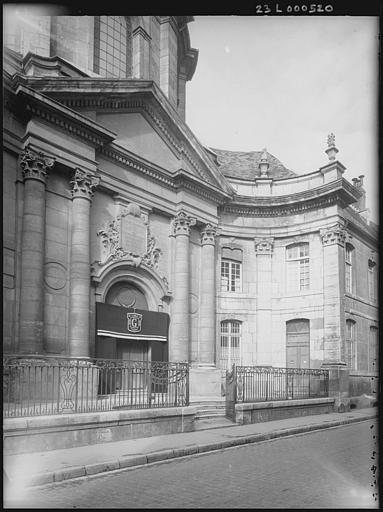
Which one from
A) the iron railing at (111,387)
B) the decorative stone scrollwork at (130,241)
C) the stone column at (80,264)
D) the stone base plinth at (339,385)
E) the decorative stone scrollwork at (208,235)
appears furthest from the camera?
the decorative stone scrollwork at (208,235)

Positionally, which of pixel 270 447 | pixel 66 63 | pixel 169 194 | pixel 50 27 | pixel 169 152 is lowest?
pixel 270 447

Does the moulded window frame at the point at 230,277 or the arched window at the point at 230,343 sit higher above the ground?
the moulded window frame at the point at 230,277

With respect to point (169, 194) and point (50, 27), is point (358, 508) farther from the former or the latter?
point (50, 27)

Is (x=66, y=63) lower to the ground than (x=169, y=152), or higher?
higher

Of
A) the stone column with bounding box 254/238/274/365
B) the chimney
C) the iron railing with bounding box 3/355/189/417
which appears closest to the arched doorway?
the iron railing with bounding box 3/355/189/417

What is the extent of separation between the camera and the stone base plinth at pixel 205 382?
18103mm

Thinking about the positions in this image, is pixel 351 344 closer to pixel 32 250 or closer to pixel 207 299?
pixel 207 299

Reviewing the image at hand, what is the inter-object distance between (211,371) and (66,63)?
11514 mm

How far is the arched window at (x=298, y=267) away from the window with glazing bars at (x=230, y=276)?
211cm

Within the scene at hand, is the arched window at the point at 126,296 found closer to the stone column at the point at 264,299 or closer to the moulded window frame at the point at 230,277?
the moulded window frame at the point at 230,277

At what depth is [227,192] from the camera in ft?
68.0

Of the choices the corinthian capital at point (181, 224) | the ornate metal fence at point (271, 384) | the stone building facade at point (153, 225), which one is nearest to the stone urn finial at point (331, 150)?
the stone building facade at point (153, 225)

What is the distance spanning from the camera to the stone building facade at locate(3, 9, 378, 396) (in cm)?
1388

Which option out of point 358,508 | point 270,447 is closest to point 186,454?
point 270,447
